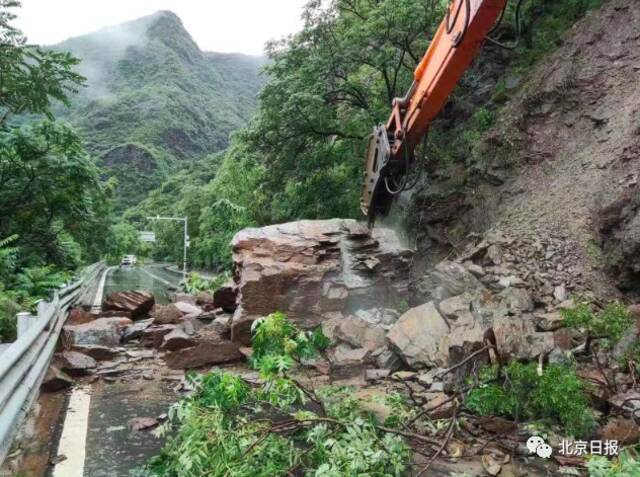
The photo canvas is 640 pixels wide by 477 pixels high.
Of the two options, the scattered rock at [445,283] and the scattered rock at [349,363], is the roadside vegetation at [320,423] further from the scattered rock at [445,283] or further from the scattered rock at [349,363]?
the scattered rock at [445,283]

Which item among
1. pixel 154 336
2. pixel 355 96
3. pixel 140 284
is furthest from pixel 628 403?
pixel 140 284

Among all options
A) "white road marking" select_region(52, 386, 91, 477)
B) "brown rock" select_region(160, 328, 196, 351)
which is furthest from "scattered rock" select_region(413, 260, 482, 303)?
"white road marking" select_region(52, 386, 91, 477)

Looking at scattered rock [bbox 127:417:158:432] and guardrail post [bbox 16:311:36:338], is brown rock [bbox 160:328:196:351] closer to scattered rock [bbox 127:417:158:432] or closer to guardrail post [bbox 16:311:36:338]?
guardrail post [bbox 16:311:36:338]

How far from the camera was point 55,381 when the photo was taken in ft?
14.9

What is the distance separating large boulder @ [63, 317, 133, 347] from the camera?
6.33 metres

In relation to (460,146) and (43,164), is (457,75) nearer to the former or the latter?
(460,146)

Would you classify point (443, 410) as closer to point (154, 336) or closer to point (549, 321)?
point (549, 321)

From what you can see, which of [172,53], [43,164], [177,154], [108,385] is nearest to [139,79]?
[172,53]

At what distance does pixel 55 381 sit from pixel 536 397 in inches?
163

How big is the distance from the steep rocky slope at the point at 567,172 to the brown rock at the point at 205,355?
154 inches

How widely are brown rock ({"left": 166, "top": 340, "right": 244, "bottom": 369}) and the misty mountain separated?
2848 inches

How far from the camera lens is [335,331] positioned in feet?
21.8

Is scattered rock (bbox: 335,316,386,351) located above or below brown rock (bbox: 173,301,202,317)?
above

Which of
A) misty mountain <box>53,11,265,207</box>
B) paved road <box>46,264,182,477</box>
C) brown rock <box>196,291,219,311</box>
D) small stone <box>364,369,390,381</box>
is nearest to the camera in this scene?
paved road <box>46,264,182,477</box>
